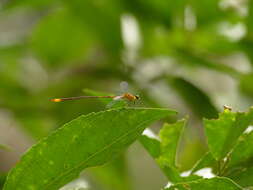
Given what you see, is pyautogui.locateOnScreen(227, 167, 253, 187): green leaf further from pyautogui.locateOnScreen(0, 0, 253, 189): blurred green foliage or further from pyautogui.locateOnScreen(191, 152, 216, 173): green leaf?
pyautogui.locateOnScreen(0, 0, 253, 189): blurred green foliage

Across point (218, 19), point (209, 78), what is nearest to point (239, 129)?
point (218, 19)

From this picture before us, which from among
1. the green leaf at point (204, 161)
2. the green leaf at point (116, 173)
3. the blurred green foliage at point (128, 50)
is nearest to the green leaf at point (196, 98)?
the blurred green foliage at point (128, 50)

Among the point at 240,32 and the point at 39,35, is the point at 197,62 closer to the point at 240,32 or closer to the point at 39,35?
the point at 240,32

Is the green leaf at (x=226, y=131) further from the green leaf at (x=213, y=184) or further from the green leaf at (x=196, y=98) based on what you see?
the green leaf at (x=196, y=98)

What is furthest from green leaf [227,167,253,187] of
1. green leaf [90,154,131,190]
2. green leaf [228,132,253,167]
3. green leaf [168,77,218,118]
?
green leaf [90,154,131,190]

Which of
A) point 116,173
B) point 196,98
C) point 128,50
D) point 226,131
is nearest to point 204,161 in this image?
point 226,131

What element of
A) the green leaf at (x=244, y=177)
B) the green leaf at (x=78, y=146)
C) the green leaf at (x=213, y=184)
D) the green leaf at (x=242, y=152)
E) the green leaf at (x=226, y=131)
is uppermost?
the green leaf at (x=78, y=146)
